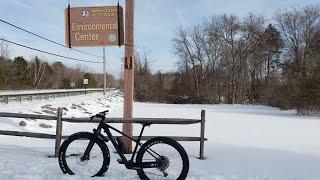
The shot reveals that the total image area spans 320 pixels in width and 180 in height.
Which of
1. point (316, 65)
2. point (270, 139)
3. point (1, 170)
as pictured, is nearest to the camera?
point (1, 170)

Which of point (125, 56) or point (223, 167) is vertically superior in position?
point (125, 56)

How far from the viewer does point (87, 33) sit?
8328 mm

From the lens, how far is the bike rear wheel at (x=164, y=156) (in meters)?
5.90

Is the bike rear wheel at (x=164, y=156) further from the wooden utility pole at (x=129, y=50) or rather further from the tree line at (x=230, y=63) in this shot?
the tree line at (x=230, y=63)

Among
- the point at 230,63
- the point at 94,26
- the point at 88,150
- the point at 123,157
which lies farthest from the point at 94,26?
the point at 230,63

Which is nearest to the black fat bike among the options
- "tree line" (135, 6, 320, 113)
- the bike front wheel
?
the bike front wheel

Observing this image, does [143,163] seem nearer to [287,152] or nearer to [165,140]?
[165,140]

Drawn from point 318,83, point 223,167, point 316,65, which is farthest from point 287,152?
point 316,65

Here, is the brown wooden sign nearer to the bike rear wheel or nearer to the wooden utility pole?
the wooden utility pole

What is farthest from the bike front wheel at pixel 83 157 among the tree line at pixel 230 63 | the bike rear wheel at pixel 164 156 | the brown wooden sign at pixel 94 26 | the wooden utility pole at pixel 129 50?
the tree line at pixel 230 63

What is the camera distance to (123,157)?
613cm

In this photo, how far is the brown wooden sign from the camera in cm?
821

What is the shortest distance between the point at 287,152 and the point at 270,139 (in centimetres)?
293

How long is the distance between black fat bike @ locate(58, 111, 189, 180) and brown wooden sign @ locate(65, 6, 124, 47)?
250 centimetres
